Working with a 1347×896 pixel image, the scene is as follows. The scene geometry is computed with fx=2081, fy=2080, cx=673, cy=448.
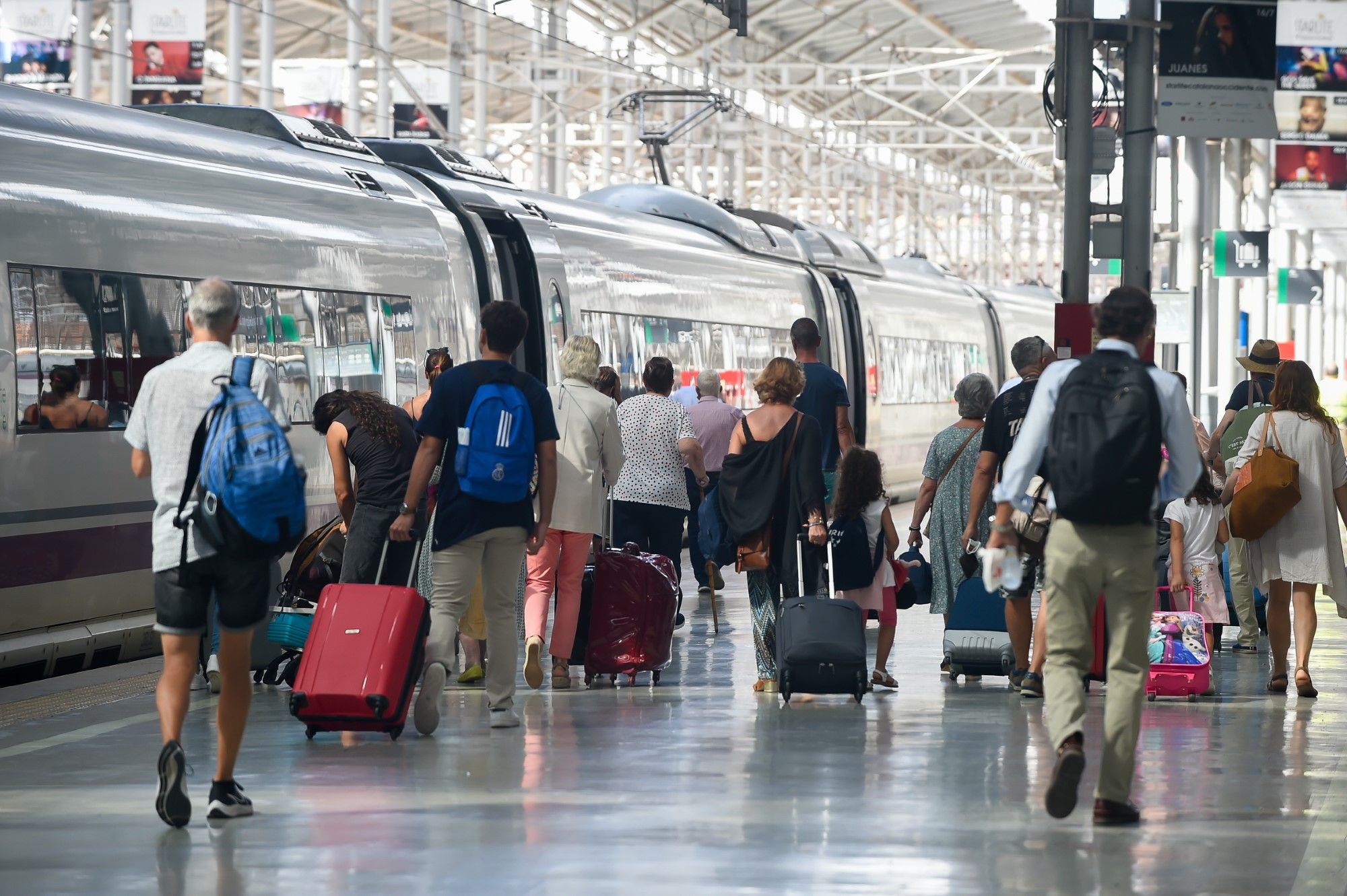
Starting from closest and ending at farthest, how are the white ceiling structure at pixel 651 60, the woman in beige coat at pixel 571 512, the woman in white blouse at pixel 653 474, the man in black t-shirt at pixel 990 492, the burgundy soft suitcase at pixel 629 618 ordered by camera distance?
the man in black t-shirt at pixel 990 492 < the woman in beige coat at pixel 571 512 < the burgundy soft suitcase at pixel 629 618 < the woman in white blouse at pixel 653 474 < the white ceiling structure at pixel 651 60

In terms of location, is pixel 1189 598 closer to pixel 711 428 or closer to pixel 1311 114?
pixel 711 428

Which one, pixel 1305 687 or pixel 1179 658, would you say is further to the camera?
pixel 1305 687

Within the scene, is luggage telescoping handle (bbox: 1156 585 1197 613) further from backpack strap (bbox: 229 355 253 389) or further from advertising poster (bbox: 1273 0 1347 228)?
advertising poster (bbox: 1273 0 1347 228)

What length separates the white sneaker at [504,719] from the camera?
802 cm

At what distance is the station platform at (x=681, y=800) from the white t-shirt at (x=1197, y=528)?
0.84 m

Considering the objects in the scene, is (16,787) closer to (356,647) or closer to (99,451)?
(356,647)

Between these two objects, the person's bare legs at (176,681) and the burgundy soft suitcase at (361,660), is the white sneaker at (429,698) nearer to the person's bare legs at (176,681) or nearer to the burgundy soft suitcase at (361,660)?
the burgundy soft suitcase at (361,660)

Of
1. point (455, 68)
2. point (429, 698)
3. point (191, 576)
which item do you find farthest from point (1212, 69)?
point (455, 68)

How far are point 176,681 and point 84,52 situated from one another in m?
22.2

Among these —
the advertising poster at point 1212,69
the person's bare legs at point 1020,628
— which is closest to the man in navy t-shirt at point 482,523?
the person's bare legs at point 1020,628

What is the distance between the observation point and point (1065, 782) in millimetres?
5992

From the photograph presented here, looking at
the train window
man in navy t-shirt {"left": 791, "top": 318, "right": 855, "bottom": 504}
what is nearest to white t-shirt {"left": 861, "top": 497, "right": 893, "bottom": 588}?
man in navy t-shirt {"left": 791, "top": 318, "right": 855, "bottom": 504}

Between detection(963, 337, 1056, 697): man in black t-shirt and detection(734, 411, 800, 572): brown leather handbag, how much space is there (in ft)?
2.67

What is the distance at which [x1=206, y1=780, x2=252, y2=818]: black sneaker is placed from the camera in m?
6.19
